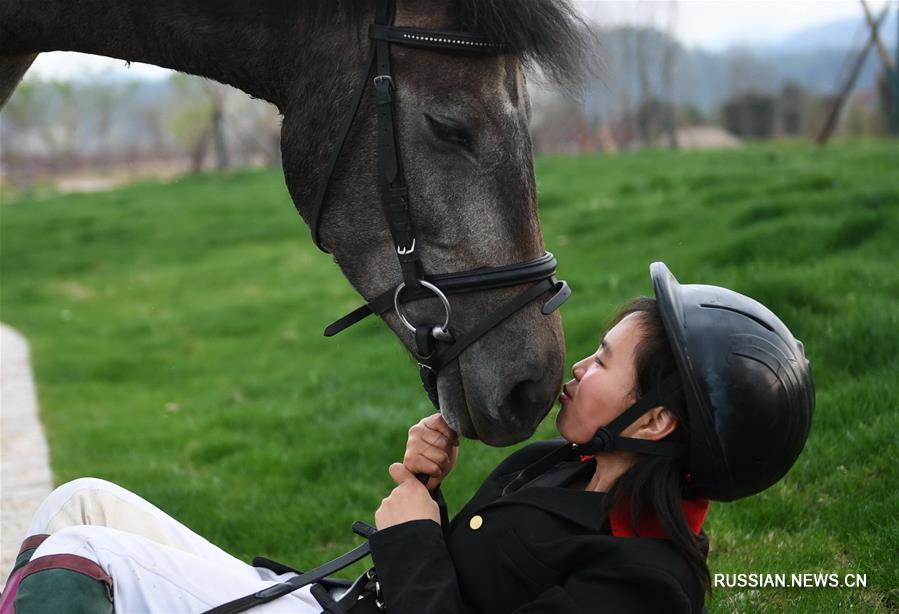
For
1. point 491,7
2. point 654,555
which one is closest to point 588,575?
point 654,555

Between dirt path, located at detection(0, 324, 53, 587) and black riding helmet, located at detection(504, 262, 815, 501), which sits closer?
black riding helmet, located at detection(504, 262, 815, 501)

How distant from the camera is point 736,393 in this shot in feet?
6.47

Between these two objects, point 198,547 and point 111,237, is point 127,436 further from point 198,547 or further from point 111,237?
point 111,237

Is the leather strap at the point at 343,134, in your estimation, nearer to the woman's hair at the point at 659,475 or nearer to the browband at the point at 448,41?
the browband at the point at 448,41

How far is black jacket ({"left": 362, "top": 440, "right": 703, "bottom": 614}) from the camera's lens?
6.10 feet

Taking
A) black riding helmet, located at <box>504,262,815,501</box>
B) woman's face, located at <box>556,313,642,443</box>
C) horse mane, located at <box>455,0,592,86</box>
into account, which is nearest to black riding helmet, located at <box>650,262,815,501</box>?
black riding helmet, located at <box>504,262,815,501</box>

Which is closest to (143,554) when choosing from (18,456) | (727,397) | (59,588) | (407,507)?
(59,588)

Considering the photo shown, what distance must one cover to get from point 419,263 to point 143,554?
0.92 meters

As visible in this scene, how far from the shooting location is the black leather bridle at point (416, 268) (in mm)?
2307

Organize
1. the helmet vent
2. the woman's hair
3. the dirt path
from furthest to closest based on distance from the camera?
the dirt path < the helmet vent < the woman's hair

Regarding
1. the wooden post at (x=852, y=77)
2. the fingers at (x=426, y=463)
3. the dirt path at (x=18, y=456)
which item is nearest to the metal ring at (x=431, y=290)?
the fingers at (x=426, y=463)

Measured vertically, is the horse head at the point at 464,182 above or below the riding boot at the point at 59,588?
above

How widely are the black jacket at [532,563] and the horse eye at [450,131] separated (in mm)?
842

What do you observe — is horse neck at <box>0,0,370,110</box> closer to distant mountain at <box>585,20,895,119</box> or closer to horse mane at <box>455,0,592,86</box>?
horse mane at <box>455,0,592,86</box>
